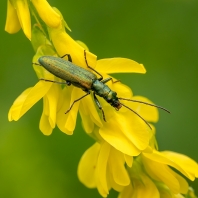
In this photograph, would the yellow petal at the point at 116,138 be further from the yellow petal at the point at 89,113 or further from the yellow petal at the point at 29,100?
the yellow petal at the point at 29,100

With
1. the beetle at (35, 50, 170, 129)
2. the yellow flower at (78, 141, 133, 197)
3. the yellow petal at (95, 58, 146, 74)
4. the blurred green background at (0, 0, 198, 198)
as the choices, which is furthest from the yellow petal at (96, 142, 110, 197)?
the blurred green background at (0, 0, 198, 198)

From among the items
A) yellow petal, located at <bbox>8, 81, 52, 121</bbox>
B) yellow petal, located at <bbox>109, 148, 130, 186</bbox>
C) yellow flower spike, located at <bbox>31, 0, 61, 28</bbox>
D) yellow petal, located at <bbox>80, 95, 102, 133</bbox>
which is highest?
yellow flower spike, located at <bbox>31, 0, 61, 28</bbox>

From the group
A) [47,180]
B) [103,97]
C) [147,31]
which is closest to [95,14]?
[147,31]

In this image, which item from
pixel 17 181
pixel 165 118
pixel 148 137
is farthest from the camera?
pixel 165 118

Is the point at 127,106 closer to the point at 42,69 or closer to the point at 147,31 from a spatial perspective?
the point at 42,69

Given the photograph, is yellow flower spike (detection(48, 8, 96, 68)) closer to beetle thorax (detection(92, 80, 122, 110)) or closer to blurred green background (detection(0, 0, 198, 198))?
beetle thorax (detection(92, 80, 122, 110))

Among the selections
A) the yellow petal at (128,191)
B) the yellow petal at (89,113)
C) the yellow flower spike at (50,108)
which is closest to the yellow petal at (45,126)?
the yellow flower spike at (50,108)
